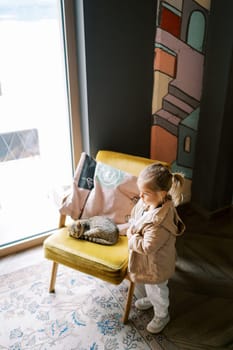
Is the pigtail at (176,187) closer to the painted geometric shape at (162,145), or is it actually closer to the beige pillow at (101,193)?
the beige pillow at (101,193)

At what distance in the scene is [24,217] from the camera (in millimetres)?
2541

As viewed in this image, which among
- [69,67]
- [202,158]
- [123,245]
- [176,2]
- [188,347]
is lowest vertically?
[188,347]

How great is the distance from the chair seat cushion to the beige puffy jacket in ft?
0.27

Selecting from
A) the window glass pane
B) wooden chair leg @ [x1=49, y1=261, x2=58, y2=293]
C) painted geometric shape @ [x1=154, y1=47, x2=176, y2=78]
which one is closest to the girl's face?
wooden chair leg @ [x1=49, y1=261, x2=58, y2=293]

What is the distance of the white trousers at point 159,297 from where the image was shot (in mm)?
1674

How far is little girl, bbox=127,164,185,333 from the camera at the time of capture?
4.75 feet

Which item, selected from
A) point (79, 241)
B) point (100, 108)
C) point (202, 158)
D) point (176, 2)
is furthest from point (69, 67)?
point (202, 158)

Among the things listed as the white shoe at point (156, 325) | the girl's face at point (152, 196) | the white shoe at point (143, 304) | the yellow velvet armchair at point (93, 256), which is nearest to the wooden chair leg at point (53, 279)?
the yellow velvet armchair at point (93, 256)

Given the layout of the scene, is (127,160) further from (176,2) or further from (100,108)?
(176,2)

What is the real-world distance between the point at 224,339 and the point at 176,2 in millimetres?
2118

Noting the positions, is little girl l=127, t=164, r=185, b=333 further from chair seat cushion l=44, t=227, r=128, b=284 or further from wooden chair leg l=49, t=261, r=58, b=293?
wooden chair leg l=49, t=261, r=58, b=293

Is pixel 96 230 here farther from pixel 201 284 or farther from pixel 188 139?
pixel 188 139

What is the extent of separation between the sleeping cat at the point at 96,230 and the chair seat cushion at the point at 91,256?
3 cm

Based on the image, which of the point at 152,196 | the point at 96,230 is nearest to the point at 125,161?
the point at 96,230
